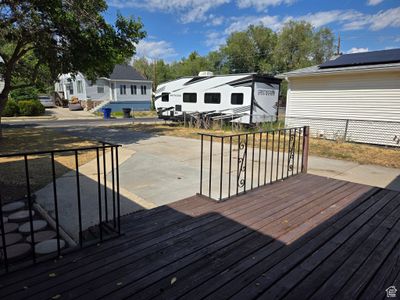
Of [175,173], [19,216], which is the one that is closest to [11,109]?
[175,173]

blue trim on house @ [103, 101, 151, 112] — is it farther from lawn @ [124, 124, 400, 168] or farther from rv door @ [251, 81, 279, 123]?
lawn @ [124, 124, 400, 168]

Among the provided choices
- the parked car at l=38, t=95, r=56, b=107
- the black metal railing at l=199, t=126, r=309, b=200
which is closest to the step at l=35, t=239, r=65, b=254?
the black metal railing at l=199, t=126, r=309, b=200

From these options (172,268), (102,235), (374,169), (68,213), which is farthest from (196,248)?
(374,169)

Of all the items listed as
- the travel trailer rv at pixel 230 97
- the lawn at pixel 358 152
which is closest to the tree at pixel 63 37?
the travel trailer rv at pixel 230 97

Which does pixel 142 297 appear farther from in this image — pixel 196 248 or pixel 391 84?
pixel 391 84

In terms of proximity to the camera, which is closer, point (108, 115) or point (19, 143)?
point (19, 143)

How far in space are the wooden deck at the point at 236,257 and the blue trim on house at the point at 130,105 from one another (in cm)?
2677

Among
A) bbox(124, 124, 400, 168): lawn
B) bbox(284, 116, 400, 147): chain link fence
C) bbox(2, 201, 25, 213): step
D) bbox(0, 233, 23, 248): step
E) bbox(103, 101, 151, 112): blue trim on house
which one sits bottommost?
bbox(0, 233, 23, 248): step

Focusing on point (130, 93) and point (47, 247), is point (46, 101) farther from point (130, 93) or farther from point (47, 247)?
point (47, 247)

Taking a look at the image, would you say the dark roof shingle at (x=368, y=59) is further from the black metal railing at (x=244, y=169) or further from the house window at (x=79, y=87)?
the house window at (x=79, y=87)

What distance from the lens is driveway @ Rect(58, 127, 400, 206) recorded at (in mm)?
4648

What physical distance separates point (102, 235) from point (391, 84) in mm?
10971

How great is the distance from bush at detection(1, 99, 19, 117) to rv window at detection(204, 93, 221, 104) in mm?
16505

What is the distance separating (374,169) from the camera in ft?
20.7
